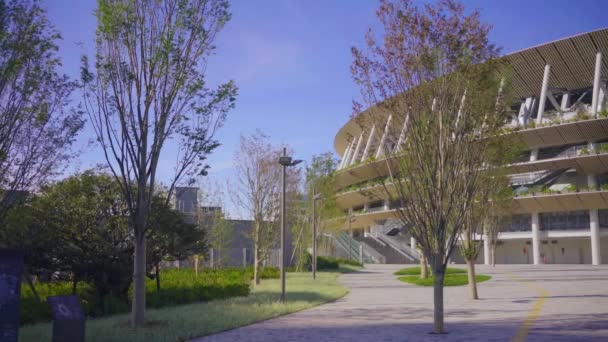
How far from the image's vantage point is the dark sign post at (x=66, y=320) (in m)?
9.43

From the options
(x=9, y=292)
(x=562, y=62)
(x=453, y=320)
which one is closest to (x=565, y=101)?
(x=562, y=62)

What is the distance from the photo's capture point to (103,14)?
1287 centimetres

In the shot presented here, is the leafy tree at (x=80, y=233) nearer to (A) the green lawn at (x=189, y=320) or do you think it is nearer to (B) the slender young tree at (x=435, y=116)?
(A) the green lawn at (x=189, y=320)

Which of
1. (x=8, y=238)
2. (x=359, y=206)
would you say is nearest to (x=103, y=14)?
(x=8, y=238)

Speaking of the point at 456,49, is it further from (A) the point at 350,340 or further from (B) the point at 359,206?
(B) the point at 359,206

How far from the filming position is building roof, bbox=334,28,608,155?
50250 millimetres

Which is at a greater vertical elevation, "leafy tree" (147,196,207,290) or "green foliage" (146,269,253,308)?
"leafy tree" (147,196,207,290)

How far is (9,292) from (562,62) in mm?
55579

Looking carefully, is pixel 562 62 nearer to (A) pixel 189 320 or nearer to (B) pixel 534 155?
(B) pixel 534 155

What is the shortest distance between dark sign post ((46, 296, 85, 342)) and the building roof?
1680 inches

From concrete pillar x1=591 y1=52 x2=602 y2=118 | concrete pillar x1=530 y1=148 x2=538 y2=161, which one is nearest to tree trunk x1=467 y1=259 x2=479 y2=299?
concrete pillar x1=591 y1=52 x2=602 y2=118

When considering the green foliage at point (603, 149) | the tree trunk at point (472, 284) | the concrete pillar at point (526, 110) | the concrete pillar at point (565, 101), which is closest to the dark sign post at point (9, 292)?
the tree trunk at point (472, 284)

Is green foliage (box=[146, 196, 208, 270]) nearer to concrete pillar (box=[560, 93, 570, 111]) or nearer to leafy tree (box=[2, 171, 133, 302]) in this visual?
leafy tree (box=[2, 171, 133, 302])

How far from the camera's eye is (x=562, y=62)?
53781mm
